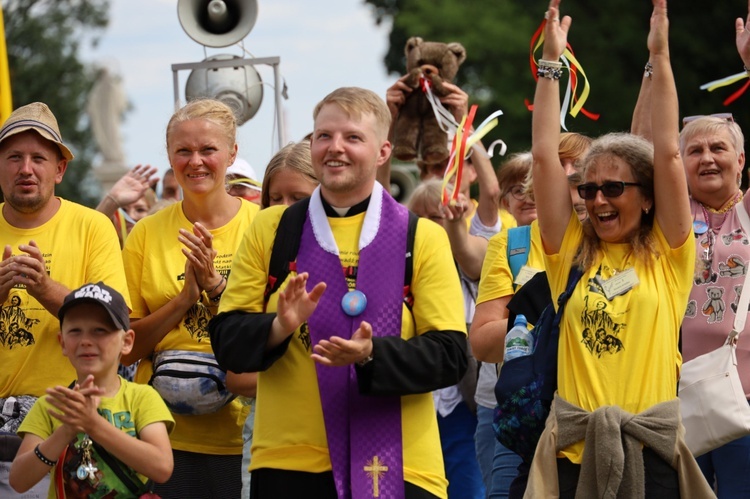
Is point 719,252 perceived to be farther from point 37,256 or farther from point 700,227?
point 37,256

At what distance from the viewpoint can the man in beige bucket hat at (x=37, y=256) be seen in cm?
594

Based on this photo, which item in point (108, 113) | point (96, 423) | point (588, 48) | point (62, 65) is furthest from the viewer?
point (62, 65)

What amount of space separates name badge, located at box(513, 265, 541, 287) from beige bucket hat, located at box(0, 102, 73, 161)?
2.18 meters

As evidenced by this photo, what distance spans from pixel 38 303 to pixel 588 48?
24.0 metres

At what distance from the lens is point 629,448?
5055mm

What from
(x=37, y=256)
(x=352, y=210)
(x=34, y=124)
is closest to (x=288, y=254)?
(x=352, y=210)

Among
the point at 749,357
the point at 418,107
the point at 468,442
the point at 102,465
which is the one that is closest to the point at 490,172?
the point at 418,107

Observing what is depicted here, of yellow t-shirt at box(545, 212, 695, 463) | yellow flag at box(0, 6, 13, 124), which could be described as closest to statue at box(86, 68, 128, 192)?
yellow flag at box(0, 6, 13, 124)

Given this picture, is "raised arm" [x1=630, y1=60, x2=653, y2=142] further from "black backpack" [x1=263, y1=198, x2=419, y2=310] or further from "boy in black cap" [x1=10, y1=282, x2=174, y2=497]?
"boy in black cap" [x1=10, y1=282, x2=174, y2=497]

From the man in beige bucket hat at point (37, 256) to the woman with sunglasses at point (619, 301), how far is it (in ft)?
6.66

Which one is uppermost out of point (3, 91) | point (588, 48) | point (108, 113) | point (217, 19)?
point (108, 113)

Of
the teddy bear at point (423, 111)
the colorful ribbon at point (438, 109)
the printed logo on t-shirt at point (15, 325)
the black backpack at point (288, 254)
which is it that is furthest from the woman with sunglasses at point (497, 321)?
the printed logo on t-shirt at point (15, 325)

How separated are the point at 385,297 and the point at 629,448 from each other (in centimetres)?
106

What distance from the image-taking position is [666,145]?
5191 millimetres
